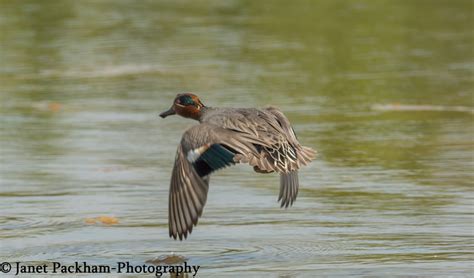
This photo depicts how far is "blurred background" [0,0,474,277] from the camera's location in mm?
8164

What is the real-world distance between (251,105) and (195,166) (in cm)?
565

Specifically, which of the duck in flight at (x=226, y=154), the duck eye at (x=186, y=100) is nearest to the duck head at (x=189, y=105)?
the duck eye at (x=186, y=100)

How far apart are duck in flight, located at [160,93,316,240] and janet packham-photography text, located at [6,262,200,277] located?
0.21 m

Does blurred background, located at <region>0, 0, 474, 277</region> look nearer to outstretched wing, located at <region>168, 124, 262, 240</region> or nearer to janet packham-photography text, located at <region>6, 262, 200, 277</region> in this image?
janet packham-photography text, located at <region>6, 262, 200, 277</region>

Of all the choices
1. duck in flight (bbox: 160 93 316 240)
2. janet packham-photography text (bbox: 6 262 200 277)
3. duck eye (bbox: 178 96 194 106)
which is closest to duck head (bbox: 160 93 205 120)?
duck eye (bbox: 178 96 194 106)

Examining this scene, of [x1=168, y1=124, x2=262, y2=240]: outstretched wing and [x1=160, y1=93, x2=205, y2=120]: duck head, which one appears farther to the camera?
[x1=160, y1=93, x2=205, y2=120]: duck head

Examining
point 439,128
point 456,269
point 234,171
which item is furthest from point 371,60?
point 456,269

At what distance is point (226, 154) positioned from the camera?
7.95 m

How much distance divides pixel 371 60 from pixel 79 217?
7956 mm

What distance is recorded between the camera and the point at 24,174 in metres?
10.5

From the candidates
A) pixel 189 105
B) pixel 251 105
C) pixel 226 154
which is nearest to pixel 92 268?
pixel 226 154

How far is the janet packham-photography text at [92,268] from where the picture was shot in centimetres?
758

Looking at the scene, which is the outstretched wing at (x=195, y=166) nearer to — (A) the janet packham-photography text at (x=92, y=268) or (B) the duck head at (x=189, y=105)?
(A) the janet packham-photography text at (x=92, y=268)

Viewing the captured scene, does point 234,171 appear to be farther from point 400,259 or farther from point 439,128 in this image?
point 400,259
